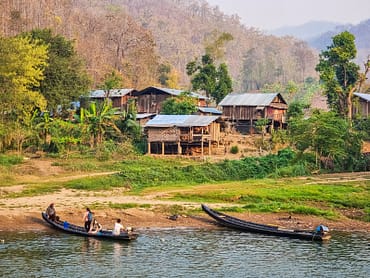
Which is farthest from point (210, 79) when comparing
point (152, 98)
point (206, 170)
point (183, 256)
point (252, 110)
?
point (183, 256)

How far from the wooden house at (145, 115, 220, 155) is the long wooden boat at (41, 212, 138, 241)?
1137 inches

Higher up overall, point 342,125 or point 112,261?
point 342,125

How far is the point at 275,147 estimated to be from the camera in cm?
6319

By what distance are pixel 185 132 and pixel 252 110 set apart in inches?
604

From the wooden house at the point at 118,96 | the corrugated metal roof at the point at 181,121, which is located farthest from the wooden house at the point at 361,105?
the wooden house at the point at 118,96

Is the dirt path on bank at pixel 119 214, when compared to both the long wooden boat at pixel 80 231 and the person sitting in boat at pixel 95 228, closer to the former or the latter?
the long wooden boat at pixel 80 231

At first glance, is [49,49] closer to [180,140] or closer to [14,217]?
[180,140]

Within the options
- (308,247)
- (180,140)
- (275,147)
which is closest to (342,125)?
(275,147)

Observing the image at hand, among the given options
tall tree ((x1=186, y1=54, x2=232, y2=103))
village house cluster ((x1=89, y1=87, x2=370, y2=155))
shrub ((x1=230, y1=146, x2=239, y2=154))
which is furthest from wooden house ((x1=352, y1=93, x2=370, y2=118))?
shrub ((x1=230, y1=146, x2=239, y2=154))

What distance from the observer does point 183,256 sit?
82.3 ft

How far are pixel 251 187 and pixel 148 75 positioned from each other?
6451cm

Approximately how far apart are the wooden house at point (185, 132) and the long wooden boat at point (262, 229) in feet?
84.5

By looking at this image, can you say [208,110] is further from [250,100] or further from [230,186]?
[230,186]

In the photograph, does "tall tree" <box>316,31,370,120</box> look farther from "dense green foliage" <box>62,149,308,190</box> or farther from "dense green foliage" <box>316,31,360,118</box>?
"dense green foliage" <box>62,149,308,190</box>
